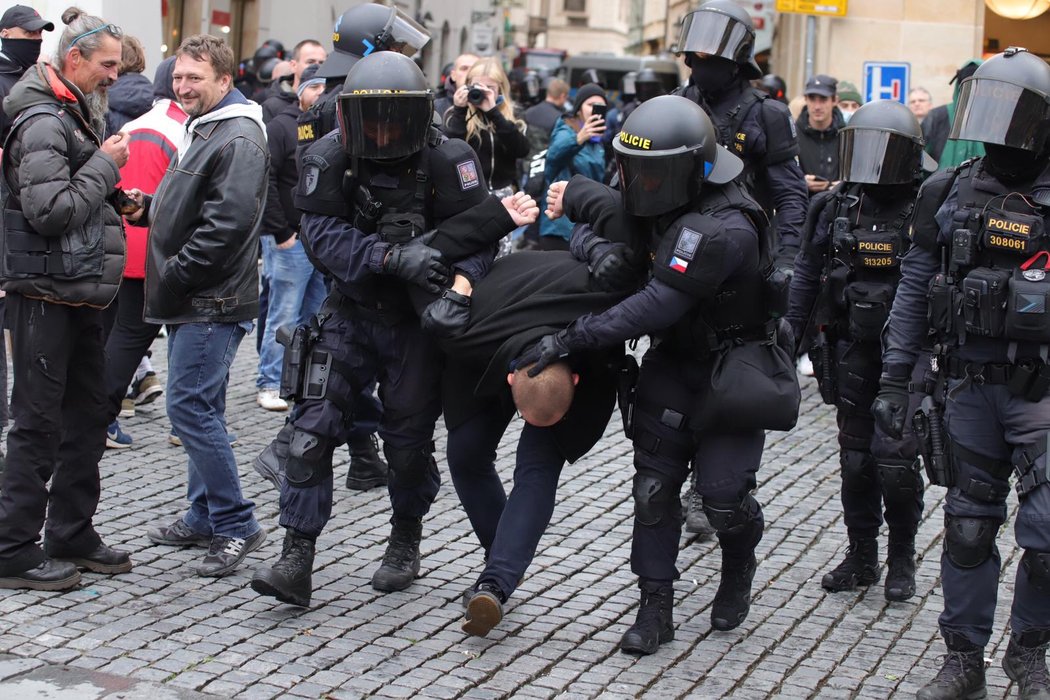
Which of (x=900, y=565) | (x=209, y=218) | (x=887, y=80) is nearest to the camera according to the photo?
(x=209, y=218)

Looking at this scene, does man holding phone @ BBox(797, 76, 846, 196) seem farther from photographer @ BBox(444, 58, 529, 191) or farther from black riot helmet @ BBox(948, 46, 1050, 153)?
black riot helmet @ BBox(948, 46, 1050, 153)

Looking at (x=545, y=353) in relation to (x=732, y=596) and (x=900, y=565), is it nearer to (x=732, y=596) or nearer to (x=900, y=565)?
(x=732, y=596)

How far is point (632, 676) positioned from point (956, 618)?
1087 mm

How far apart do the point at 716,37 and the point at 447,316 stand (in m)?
2.10

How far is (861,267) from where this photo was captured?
595cm

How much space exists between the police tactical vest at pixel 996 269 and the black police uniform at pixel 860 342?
1.00 m

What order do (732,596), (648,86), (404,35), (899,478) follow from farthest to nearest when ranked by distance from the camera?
(648,86), (404,35), (899,478), (732,596)

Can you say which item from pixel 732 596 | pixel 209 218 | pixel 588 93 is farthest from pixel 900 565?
pixel 588 93

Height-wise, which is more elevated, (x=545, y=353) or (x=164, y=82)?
(x=164, y=82)

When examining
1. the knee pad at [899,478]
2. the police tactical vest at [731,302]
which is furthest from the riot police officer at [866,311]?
the police tactical vest at [731,302]

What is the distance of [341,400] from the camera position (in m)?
5.35

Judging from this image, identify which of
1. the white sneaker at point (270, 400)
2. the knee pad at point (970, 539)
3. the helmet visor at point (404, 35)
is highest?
the helmet visor at point (404, 35)

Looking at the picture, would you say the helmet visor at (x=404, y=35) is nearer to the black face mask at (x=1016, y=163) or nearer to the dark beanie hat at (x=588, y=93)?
the black face mask at (x=1016, y=163)

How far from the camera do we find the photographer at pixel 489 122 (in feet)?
28.9
